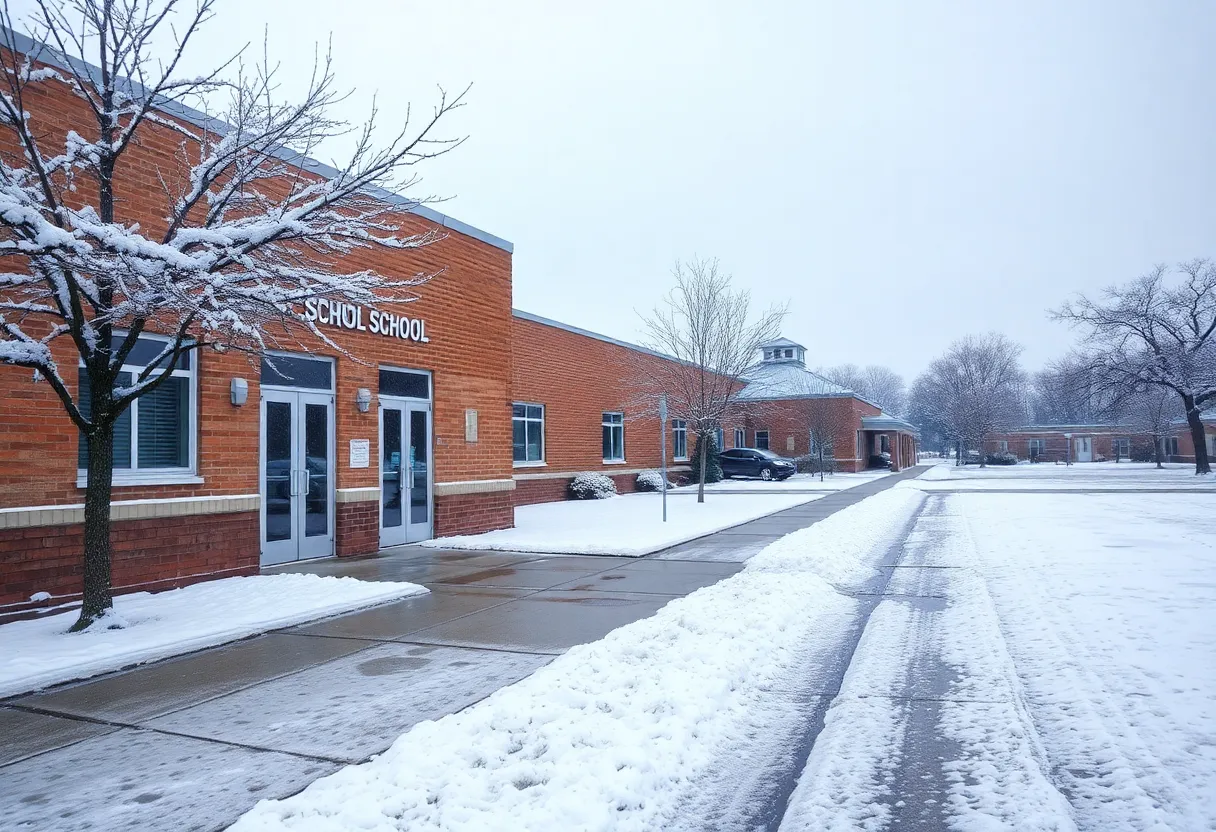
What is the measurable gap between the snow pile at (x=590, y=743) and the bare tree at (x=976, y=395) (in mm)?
62138

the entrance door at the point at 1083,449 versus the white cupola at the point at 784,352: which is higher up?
the white cupola at the point at 784,352

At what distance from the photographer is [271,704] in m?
5.61

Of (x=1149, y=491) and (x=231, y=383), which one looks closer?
(x=231, y=383)

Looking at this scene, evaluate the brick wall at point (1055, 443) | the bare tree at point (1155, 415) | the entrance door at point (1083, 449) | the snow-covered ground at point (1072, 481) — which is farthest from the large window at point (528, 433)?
the entrance door at point (1083, 449)

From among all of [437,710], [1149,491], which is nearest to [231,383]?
[437,710]

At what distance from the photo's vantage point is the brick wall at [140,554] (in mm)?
8367

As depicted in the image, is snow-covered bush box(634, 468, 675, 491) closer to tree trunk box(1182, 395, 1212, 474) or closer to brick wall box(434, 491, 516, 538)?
brick wall box(434, 491, 516, 538)

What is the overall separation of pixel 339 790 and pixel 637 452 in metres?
29.0

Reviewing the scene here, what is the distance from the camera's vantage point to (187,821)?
12.5 ft

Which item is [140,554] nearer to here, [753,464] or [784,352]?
[753,464]

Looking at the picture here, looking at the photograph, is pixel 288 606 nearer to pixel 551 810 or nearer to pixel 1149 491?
pixel 551 810

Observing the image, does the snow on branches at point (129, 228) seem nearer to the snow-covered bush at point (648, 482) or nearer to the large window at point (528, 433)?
the large window at point (528, 433)

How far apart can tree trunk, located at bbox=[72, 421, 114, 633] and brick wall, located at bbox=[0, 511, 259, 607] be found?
1261 mm

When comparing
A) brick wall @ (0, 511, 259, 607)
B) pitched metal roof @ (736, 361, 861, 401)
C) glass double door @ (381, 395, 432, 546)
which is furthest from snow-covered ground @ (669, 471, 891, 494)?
brick wall @ (0, 511, 259, 607)
